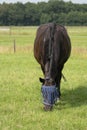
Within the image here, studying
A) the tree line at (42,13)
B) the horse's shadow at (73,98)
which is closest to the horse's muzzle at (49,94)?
the horse's shadow at (73,98)

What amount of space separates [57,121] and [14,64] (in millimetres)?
9784

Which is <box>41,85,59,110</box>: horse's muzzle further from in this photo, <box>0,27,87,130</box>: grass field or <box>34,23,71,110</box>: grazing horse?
<box>0,27,87,130</box>: grass field

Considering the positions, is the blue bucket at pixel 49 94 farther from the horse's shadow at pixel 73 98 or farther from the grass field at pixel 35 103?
the horse's shadow at pixel 73 98

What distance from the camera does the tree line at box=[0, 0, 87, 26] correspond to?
308ft

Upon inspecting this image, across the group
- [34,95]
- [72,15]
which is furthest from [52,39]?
[72,15]

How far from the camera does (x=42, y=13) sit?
99750 millimetres

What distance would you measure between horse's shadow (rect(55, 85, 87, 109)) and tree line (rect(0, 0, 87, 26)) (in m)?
78.6

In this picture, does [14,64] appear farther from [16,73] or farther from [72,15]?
[72,15]

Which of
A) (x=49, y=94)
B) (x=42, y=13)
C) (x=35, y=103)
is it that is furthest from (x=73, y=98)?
(x=42, y=13)

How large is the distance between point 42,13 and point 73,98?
91699mm

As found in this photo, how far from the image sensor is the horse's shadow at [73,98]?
8.52 meters

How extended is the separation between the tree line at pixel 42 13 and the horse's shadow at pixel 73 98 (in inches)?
3096

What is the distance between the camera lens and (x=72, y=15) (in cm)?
9512

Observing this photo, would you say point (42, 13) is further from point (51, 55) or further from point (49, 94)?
point (49, 94)
